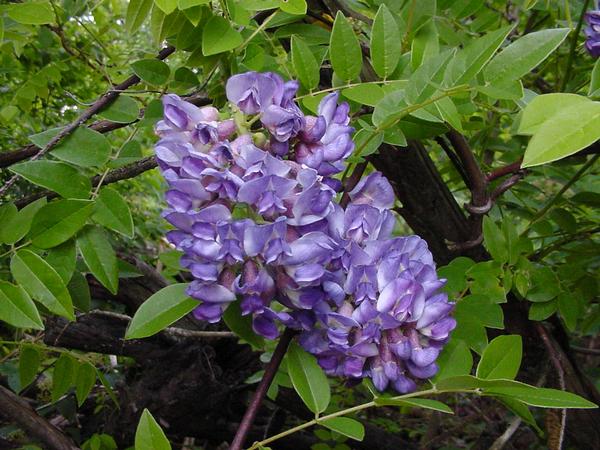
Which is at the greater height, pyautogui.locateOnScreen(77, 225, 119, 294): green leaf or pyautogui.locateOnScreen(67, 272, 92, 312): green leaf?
pyautogui.locateOnScreen(77, 225, 119, 294): green leaf

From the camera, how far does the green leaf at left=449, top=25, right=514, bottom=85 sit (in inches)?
23.8

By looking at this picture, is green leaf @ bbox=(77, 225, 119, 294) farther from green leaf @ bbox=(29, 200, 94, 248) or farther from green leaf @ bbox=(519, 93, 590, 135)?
green leaf @ bbox=(519, 93, 590, 135)

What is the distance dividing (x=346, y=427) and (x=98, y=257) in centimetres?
35

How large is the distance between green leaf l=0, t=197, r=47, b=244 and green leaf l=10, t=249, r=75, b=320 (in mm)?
29

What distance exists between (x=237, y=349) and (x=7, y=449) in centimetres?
55

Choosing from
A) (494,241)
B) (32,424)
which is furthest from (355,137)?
(32,424)

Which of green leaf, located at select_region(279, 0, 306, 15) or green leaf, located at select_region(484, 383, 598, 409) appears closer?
green leaf, located at select_region(484, 383, 598, 409)

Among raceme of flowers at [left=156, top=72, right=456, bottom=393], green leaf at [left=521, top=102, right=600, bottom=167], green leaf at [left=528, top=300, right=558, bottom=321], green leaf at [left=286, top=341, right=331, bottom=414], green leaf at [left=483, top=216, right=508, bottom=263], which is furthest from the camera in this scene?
green leaf at [left=528, top=300, right=558, bottom=321]

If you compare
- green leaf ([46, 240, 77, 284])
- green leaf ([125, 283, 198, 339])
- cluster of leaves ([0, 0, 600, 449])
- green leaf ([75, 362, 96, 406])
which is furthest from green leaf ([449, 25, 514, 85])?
green leaf ([75, 362, 96, 406])

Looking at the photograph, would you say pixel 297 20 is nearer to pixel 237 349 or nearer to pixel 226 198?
pixel 226 198

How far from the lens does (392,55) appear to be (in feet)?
2.55

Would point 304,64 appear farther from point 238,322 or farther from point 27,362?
point 27,362

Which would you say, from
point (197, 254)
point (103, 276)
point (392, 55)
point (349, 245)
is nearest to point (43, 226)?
point (103, 276)

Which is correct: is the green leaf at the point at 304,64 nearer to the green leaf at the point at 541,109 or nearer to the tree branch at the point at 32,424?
the green leaf at the point at 541,109
